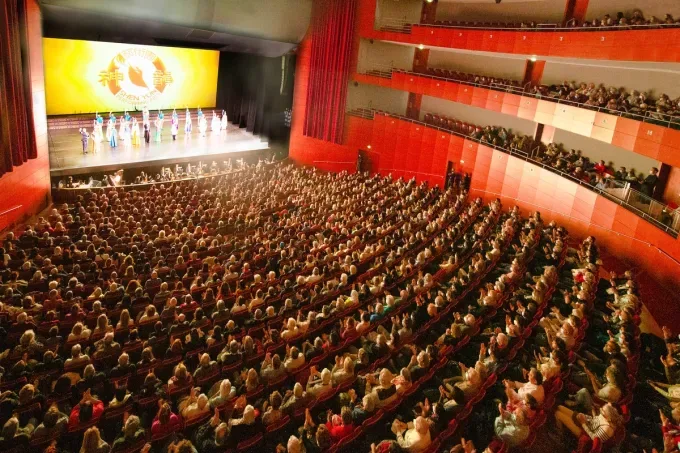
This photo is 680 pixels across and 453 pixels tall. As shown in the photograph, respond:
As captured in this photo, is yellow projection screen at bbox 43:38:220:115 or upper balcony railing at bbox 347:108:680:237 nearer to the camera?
upper balcony railing at bbox 347:108:680:237

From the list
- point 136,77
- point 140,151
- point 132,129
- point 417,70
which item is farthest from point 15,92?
point 417,70

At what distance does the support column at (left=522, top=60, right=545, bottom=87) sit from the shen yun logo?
12.5m

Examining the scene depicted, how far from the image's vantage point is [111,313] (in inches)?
269

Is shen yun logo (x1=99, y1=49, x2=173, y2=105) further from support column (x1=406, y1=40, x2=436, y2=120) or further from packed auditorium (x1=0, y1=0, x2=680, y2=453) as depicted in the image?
support column (x1=406, y1=40, x2=436, y2=120)

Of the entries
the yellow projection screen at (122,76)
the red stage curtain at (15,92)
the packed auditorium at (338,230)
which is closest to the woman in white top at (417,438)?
the packed auditorium at (338,230)

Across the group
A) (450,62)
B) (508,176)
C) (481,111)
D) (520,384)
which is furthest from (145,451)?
(450,62)

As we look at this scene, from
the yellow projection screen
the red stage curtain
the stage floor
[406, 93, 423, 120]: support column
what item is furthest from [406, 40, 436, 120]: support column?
the red stage curtain

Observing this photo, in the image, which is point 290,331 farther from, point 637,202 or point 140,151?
point 140,151

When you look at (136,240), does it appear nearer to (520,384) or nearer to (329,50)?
(520,384)

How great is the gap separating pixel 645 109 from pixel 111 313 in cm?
1070

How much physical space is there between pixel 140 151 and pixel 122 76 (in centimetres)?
281

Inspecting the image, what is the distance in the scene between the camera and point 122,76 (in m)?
16.8

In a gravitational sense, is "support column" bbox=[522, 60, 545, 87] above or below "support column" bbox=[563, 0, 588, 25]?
below

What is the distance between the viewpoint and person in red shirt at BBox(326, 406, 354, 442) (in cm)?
466
